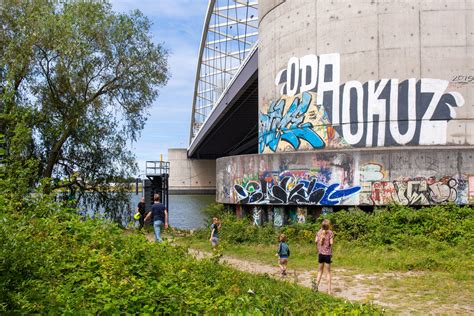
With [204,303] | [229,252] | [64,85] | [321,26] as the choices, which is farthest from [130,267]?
[321,26]

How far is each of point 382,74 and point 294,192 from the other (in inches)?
218

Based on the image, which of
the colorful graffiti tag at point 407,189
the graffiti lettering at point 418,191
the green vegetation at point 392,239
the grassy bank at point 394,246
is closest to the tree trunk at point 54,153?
the grassy bank at point 394,246

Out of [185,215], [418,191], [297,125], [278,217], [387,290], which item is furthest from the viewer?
[185,215]

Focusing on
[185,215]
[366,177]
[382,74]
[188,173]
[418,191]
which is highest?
[382,74]

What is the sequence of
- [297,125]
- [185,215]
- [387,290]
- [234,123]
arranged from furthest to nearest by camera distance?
[234,123]
[185,215]
[297,125]
[387,290]

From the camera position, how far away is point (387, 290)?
10016 millimetres

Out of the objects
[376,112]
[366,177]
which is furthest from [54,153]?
[376,112]

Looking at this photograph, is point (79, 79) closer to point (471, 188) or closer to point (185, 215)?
point (471, 188)

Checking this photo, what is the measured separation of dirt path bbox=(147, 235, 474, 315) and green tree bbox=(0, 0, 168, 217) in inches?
362

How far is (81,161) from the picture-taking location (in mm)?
20531

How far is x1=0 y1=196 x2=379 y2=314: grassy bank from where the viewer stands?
5035 mm

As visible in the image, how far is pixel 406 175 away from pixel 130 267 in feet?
39.3

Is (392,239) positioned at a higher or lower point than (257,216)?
lower

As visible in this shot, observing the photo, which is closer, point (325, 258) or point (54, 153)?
point (325, 258)
